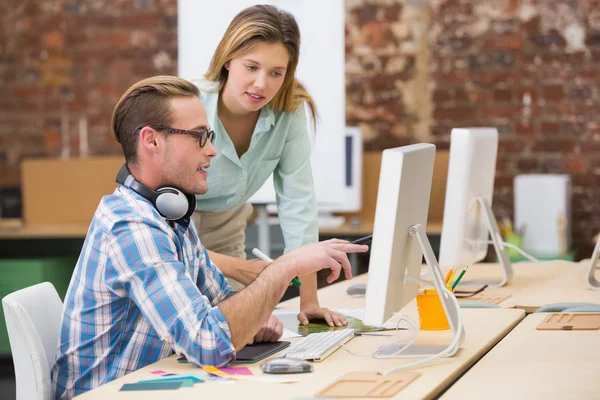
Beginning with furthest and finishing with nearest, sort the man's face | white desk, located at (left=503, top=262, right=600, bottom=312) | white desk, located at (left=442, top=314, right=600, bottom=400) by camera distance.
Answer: white desk, located at (left=503, top=262, right=600, bottom=312) < the man's face < white desk, located at (left=442, top=314, right=600, bottom=400)

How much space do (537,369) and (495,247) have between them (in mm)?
1086

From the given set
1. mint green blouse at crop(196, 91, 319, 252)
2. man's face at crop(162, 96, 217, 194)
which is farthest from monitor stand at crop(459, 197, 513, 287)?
man's face at crop(162, 96, 217, 194)

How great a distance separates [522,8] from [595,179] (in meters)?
0.98

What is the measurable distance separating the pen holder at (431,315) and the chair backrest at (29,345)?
2.66ft

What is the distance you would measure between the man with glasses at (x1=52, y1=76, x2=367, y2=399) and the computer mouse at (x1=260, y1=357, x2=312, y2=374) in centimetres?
7

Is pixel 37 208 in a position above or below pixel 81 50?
below

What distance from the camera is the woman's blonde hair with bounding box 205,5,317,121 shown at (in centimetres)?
225

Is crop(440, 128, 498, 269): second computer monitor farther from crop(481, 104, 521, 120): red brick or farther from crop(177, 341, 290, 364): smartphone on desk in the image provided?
crop(481, 104, 521, 120): red brick

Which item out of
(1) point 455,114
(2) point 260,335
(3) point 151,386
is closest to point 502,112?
(1) point 455,114

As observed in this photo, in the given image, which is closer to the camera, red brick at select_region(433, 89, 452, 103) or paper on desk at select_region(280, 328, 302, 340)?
paper on desk at select_region(280, 328, 302, 340)

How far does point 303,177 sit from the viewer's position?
2.52 meters

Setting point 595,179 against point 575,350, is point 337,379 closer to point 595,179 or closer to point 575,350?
point 575,350

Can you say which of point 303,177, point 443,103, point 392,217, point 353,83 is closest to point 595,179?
point 443,103

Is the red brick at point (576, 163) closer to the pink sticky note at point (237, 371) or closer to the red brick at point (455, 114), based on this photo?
the red brick at point (455, 114)
